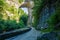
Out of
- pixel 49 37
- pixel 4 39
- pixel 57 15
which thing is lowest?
pixel 4 39

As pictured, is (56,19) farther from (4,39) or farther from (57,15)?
(4,39)

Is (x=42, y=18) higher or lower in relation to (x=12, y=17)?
higher

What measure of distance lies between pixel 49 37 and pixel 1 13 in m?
10.8

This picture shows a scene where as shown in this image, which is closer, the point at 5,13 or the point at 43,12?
the point at 43,12

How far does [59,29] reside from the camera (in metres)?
2.59

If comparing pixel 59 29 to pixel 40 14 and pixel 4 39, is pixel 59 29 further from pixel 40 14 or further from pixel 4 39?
pixel 4 39

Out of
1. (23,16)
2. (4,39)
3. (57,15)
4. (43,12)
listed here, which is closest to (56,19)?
(57,15)

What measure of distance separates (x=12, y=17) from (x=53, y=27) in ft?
47.6

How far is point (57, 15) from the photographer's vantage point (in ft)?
8.50

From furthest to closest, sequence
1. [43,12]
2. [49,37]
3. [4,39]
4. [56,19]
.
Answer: [4,39] → [43,12] → [49,37] → [56,19]

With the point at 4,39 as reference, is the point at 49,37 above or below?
above

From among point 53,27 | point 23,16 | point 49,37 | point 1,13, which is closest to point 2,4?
point 1,13

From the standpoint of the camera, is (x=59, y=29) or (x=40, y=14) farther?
(x=40, y=14)

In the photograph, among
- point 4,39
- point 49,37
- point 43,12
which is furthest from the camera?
point 4,39
